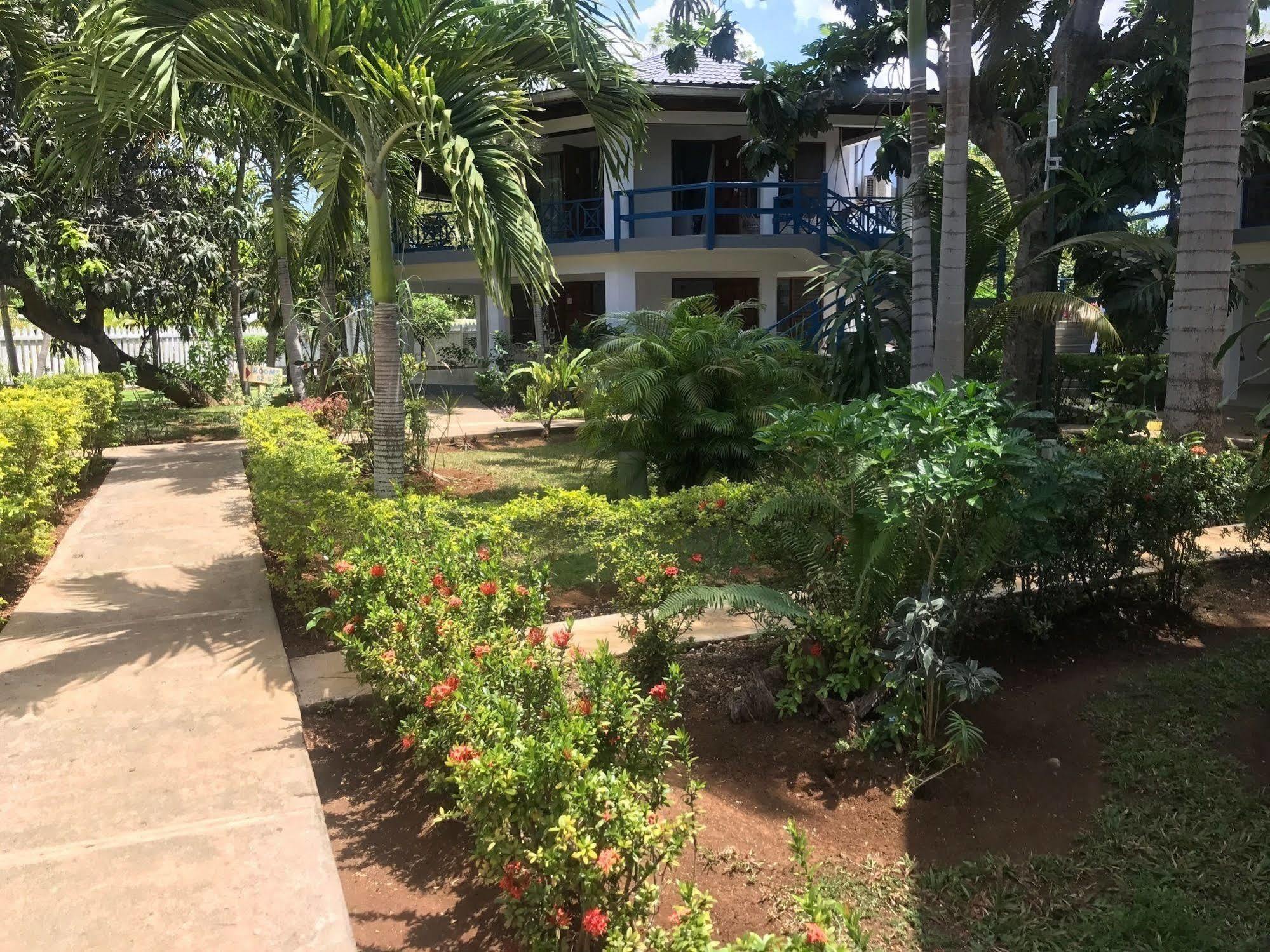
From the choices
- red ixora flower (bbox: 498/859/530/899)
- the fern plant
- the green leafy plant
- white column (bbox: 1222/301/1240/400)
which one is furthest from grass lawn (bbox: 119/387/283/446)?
white column (bbox: 1222/301/1240/400)

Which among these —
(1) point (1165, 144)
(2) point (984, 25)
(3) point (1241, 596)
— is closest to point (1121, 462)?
(3) point (1241, 596)

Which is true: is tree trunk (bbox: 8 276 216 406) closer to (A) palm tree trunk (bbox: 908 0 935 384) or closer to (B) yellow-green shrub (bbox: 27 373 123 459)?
(B) yellow-green shrub (bbox: 27 373 123 459)

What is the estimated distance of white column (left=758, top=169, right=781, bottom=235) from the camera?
18156mm

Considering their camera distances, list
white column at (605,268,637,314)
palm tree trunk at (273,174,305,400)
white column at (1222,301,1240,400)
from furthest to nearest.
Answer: white column at (605,268,637,314)
white column at (1222,301,1240,400)
palm tree trunk at (273,174,305,400)

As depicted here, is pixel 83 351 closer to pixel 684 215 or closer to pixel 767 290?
pixel 684 215

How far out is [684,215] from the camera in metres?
16.0

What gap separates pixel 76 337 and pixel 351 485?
11.3m

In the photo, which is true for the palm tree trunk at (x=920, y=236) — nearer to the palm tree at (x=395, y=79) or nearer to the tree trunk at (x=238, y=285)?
the palm tree at (x=395, y=79)

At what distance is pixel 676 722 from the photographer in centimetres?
397

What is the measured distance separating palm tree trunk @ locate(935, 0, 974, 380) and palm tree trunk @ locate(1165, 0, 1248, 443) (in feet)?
5.77

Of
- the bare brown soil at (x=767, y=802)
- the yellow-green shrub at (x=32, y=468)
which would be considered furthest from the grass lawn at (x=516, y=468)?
the bare brown soil at (x=767, y=802)

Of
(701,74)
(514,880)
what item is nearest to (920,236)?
(514,880)

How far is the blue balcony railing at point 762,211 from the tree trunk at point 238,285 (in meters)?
6.05

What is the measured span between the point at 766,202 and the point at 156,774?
57.2ft
